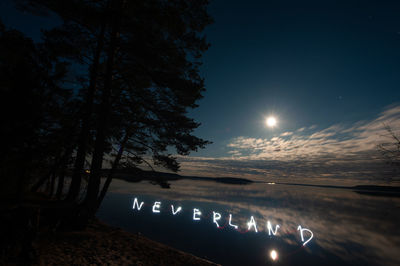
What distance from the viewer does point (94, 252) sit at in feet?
20.7

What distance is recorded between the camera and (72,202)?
7.83 meters

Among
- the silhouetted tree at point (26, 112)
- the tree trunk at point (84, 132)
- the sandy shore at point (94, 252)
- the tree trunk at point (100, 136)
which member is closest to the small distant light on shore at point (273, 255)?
the sandy shore at point (94, 252)

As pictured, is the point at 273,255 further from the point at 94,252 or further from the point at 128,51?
the point at 128,51

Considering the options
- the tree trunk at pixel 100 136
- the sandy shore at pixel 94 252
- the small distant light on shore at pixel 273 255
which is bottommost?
the small distant light on shore at pixel 273 255

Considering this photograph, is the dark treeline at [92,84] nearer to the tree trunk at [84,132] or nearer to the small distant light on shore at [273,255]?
the tree trunk at [84,132]

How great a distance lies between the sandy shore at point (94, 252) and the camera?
5.39 metres

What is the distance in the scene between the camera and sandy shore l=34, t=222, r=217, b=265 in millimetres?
5395

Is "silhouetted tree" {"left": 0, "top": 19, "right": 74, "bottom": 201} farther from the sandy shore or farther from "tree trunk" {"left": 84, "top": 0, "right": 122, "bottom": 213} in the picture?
the sandy shore

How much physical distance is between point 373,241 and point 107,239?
26.5m

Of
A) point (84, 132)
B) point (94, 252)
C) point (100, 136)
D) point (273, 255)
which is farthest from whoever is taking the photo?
point (273, 255)

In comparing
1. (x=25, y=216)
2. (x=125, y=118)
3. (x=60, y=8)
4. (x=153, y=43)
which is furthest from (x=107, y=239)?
(x=60, y=8)

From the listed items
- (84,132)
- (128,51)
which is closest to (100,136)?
(84,132)

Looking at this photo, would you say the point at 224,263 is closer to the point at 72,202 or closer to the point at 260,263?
the point at 260,263

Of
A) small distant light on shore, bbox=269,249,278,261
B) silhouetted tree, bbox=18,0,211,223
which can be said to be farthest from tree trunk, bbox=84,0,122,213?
small distant light on shore, bbox=269,249,278,261
